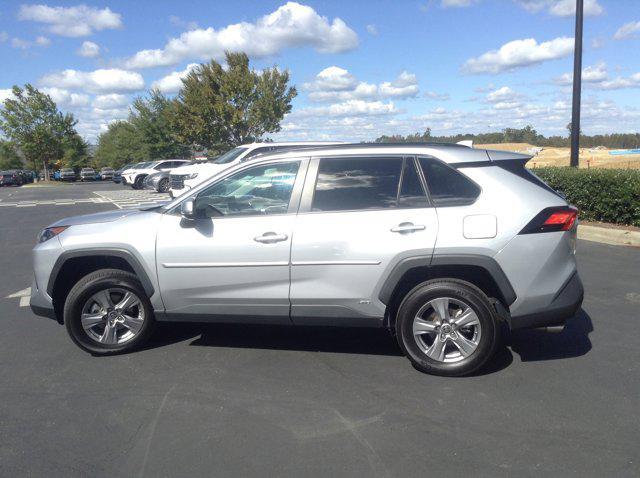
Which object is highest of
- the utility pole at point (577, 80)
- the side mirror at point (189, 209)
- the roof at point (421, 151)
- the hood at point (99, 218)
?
the utility pole at point (577, 80)

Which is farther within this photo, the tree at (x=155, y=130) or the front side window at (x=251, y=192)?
the tree at (x=155, y=130)

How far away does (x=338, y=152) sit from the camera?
4633mm

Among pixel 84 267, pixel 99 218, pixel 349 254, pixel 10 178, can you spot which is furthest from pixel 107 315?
pixel 10 178

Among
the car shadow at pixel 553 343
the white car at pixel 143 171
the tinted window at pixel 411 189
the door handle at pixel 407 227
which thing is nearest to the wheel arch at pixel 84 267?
the door handle at pixel 407 227

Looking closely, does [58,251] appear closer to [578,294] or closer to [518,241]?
[518,241]

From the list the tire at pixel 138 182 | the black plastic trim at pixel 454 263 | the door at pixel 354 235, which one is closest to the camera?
the black plastic trim at pixel 454 263

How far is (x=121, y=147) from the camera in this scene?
2430 inches

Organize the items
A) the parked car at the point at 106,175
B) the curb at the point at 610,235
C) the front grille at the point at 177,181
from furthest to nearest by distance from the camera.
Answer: the parked car at the point at 106,175, the front grille at the point at 177,181, the curb at the point at 610,235

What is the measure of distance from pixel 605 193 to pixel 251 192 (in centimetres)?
824

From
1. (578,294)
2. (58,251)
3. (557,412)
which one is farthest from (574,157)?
(58,251)

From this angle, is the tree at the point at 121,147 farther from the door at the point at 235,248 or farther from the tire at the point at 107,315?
the door at the point at 235,248

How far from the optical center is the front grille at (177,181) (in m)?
18.3

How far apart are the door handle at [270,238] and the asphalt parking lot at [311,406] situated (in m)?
1.05

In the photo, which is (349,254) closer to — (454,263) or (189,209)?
(454,263)
